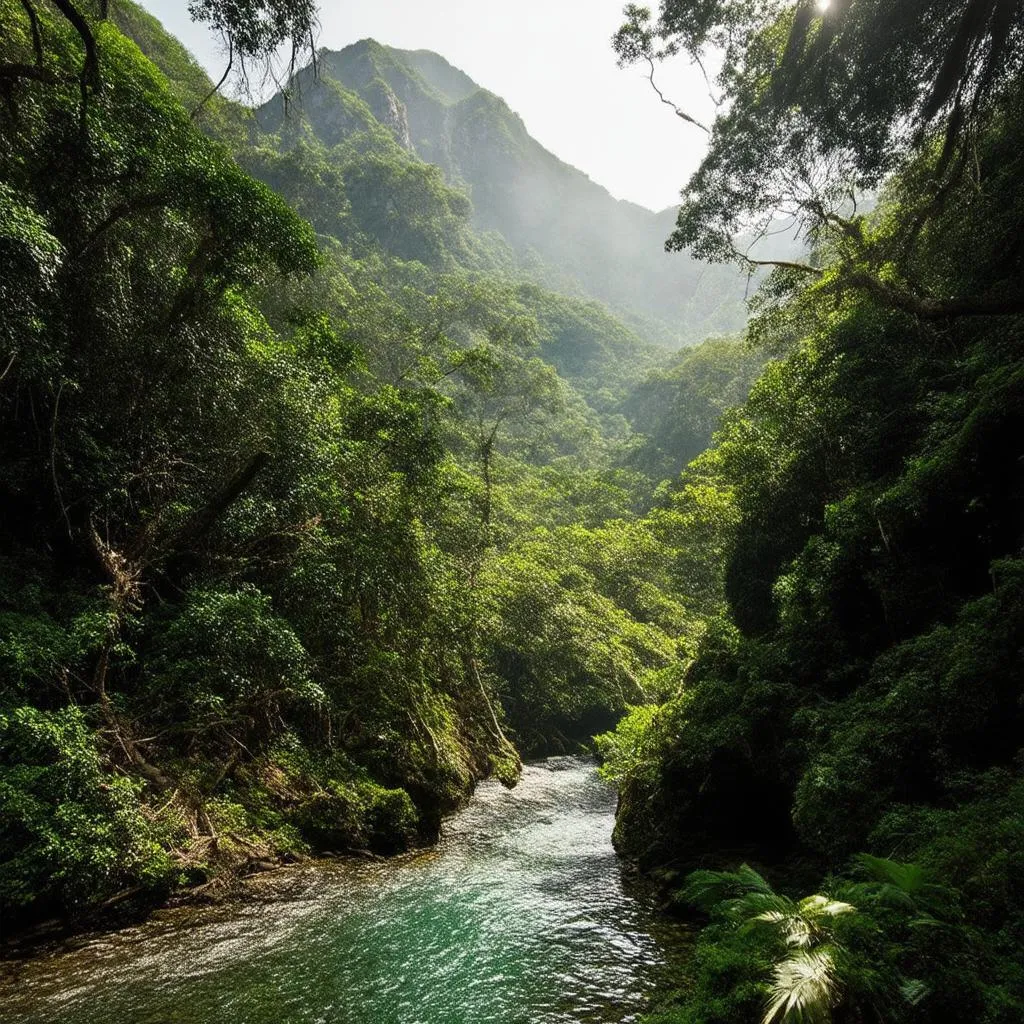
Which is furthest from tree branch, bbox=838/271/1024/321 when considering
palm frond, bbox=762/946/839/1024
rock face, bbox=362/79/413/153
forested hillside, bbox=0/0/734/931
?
rock face, bbox=362/79/413/153

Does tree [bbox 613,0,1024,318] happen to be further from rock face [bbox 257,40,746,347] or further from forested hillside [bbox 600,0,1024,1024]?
rock face [bbox 257,40,746,347]

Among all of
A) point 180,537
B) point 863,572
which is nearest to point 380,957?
point 180,537

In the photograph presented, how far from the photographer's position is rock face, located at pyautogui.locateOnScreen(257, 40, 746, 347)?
13288cm

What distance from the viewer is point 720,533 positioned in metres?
23.7

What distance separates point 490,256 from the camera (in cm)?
10038

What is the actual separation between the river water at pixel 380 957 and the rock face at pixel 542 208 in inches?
4884

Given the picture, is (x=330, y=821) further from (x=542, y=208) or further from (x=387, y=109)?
(x=542, y=208)

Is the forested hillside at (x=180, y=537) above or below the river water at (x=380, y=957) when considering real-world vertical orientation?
above

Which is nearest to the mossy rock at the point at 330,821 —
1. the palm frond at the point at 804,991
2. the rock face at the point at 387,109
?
the palm frond at the point at 804,991

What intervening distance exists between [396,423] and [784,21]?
52.3 ft

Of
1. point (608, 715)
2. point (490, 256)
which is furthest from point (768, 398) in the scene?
point (490, 256)

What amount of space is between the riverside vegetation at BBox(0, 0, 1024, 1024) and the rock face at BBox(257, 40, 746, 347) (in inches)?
4491

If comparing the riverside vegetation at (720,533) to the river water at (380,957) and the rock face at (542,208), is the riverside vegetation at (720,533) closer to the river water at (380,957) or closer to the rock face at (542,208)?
the river water at (380,957)

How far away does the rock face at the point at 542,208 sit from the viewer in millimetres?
132875
